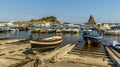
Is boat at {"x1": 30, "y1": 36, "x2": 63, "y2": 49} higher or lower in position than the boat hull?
higher

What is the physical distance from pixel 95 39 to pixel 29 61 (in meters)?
22.1

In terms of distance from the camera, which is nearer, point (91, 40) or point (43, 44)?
point (43, 44)

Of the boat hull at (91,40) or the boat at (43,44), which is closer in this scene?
the boat at (43,44)

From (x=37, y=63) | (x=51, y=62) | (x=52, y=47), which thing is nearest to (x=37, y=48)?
(x=52, y=47)

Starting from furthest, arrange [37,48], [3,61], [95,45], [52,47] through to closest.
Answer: [95,45], [52,47], [37,48], [3,61]

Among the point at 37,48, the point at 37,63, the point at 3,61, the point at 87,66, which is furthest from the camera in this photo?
the point at 37,48

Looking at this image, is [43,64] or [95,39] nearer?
[43,64]

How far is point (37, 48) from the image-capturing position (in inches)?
1068

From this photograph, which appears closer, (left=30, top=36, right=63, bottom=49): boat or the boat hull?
(left=30, top=36, right=63, bottom=49): boat

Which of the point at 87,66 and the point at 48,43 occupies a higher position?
the point at 48,43

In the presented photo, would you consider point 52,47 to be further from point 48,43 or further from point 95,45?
point 95,45

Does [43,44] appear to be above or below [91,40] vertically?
above

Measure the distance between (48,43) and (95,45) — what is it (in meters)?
14.9

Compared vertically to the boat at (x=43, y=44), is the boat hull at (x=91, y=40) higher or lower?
lower
